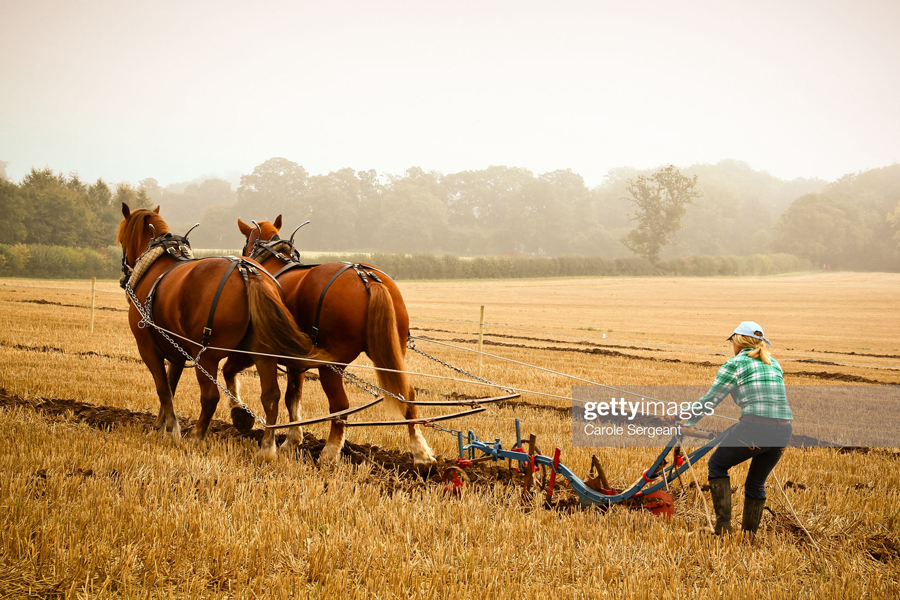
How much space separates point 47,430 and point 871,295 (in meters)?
45.6

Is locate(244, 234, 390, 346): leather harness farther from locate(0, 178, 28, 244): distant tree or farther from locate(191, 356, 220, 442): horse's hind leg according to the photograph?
locate(0, 178, 28, 244): distant tree

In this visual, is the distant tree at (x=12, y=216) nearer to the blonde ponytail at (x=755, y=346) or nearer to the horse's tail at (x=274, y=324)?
the horse's tail at (x=274, y=324)

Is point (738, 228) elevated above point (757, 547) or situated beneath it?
elevated above

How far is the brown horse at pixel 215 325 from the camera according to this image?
5.49m

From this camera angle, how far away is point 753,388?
12.8 feet

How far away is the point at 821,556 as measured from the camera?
3783 mm

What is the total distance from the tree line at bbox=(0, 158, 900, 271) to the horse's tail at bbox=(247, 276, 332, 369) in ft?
153

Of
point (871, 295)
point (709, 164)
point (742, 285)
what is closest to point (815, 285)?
point (742, 285)

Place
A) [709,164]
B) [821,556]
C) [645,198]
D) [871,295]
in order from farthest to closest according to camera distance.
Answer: [709,164] < [645,198] < [871,295] < [821,556]

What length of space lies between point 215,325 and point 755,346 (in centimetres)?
459

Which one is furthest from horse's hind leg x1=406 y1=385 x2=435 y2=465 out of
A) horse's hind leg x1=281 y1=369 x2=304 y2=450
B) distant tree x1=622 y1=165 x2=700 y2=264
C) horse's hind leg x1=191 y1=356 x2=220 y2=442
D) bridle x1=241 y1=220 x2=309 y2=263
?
distant tree x1=622 y1=165 x2=700 y2=264

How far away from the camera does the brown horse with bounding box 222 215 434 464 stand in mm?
5477

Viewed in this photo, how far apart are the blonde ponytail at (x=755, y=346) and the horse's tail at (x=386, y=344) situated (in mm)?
2802

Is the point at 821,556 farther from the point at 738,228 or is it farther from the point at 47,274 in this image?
the point at 738,228
